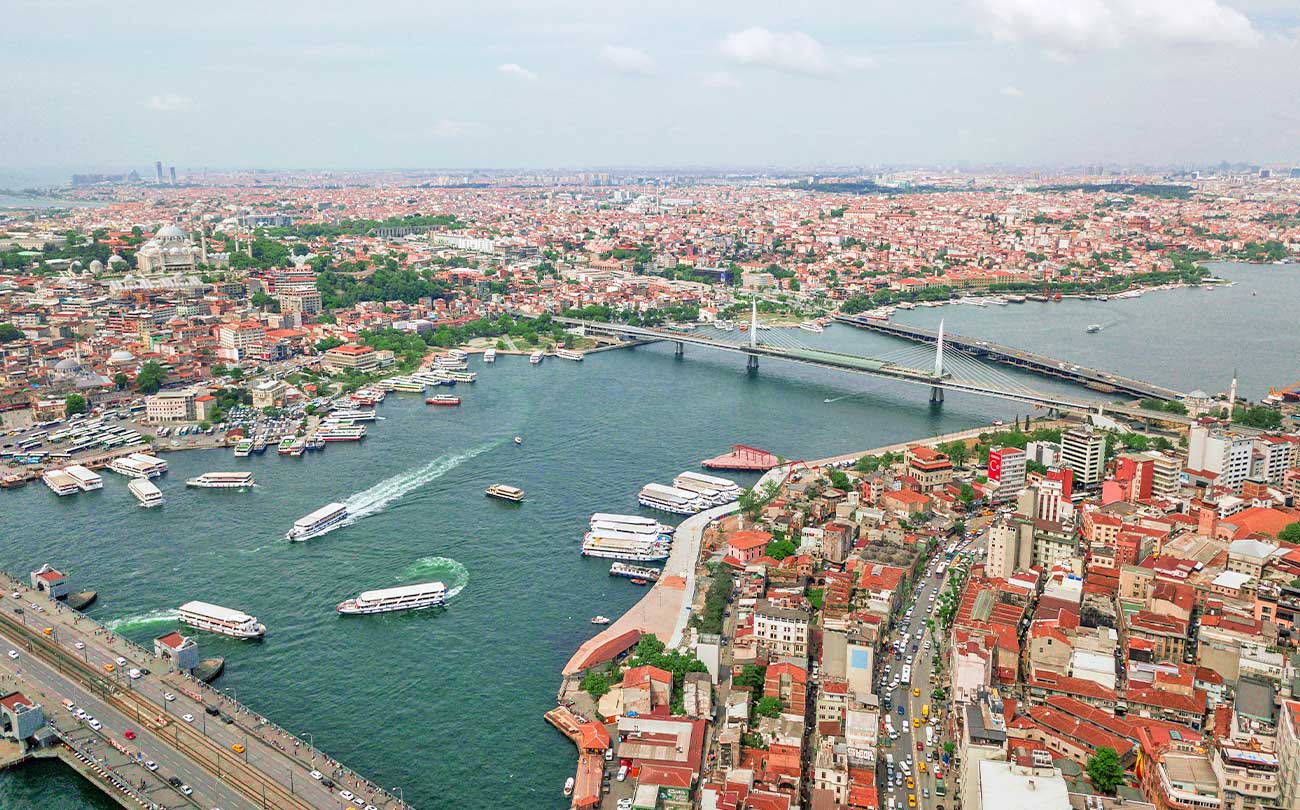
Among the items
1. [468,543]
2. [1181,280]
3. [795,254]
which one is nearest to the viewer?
[468,543]

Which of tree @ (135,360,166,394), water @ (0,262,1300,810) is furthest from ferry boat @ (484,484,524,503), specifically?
tree @ (135,360,166,394)

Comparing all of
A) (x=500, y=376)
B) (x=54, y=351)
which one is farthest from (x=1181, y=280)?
(x=54, y=351)

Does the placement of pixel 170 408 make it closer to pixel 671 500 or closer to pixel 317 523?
pixel 317 523

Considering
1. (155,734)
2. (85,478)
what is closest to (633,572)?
(155,734)

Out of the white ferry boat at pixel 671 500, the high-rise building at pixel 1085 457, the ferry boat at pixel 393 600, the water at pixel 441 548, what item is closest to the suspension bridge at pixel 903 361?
the water at pixel 441 548

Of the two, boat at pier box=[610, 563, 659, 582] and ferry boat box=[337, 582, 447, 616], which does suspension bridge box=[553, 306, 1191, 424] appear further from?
ferry boat box=[337, 582, 447, 616]

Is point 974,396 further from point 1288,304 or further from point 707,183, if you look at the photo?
point 707,183
